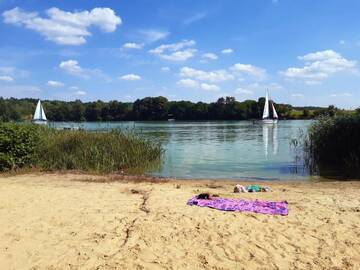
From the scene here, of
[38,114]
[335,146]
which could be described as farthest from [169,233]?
[38,114]

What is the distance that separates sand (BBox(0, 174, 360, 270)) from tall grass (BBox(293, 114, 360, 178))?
7771 mm

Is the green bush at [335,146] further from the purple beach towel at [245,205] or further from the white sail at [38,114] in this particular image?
the white sail at [38,114]

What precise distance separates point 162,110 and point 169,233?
386 ft

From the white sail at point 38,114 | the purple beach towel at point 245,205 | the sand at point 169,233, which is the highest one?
the white sail at point 38,114

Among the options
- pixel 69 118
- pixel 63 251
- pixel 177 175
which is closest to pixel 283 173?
pixel 177 175

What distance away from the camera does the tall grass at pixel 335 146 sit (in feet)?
59.9

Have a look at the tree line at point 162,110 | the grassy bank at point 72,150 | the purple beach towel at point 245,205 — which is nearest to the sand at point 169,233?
the purple beach towel at point 245,205

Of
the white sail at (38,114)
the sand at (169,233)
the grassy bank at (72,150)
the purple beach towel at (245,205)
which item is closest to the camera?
the sand at (169,233)

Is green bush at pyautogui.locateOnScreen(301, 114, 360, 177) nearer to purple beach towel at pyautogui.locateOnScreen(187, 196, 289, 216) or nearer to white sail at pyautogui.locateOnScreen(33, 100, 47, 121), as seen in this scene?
purple beach towel at pyautogui.locateOnScreen(187, 196, 289, 216)

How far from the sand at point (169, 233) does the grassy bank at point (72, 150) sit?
20.5ft

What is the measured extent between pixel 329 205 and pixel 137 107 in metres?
111

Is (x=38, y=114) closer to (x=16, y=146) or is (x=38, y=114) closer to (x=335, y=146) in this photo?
(x=16, y=146)

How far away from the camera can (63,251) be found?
23.0ft

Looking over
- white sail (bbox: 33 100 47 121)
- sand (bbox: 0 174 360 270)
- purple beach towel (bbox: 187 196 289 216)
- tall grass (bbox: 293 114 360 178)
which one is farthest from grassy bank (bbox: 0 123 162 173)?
white sail (bbox: 33 100 47 121)
